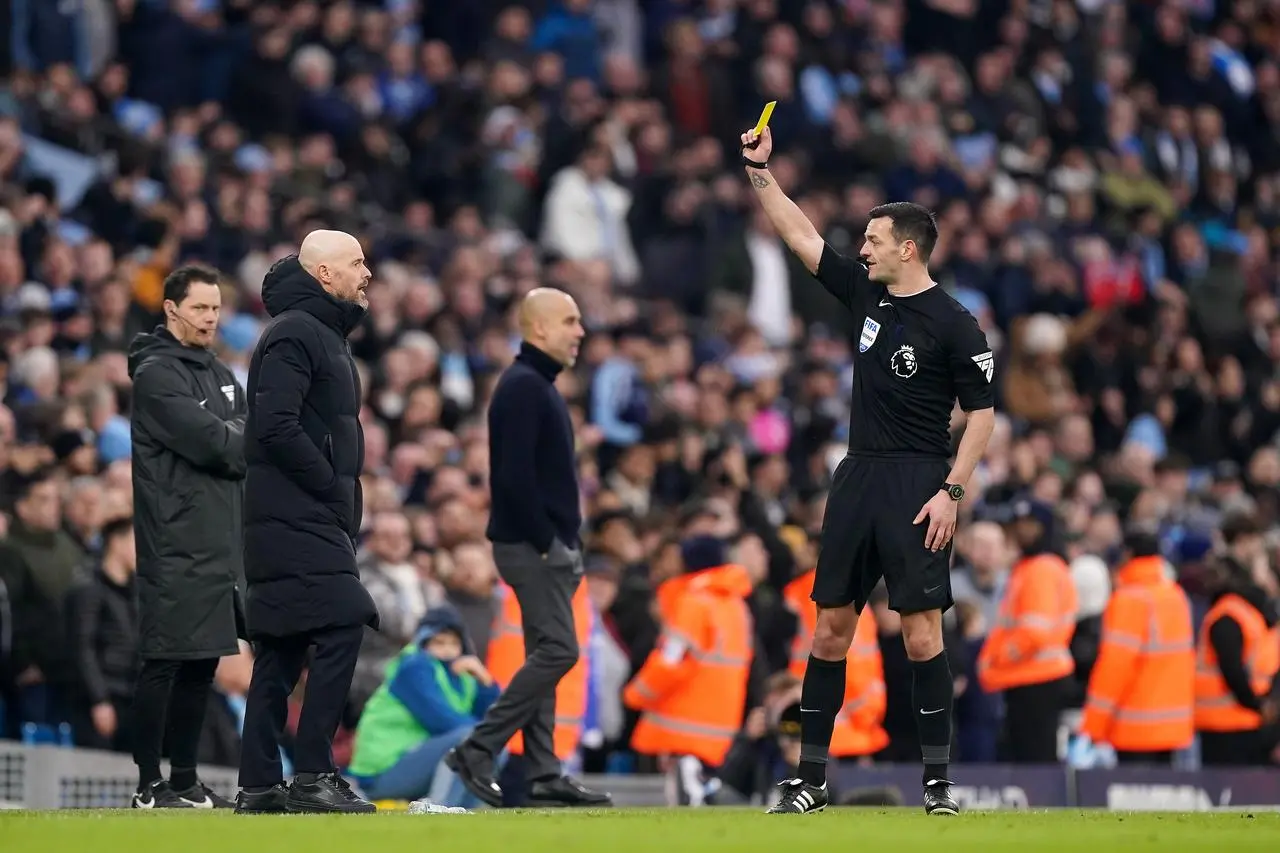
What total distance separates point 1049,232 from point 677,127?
13.6 feet

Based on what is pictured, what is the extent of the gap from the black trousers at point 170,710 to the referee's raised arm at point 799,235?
9.63ft

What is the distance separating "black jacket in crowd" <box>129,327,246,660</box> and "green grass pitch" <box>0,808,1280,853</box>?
921 millimetres

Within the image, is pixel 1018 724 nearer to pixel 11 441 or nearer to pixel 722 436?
pixel 722 436

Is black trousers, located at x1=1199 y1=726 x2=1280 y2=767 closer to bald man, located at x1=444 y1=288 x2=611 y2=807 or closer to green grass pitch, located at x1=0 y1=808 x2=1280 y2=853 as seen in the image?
bald man, located at x1=444 y1=288 x2=611 y2=807

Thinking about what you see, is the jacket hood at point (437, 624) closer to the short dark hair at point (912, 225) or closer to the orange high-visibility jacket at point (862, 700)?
the orange high-visibility jacket at point (862, 700)

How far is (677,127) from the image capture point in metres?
25.9

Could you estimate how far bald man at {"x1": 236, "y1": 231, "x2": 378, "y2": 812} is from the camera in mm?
9539

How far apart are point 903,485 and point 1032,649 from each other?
5926 millimetres

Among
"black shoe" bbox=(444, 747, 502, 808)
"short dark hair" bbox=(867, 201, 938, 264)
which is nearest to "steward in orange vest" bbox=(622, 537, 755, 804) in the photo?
"black shoe" bbox=(444, 747, 502, 808)

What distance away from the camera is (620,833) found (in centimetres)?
838

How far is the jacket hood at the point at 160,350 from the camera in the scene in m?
10.5

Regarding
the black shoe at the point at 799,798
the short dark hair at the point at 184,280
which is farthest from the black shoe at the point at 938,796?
the short dark hair at the point at 184,280

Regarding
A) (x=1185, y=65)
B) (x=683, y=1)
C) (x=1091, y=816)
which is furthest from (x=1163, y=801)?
(x=1185, y=65)

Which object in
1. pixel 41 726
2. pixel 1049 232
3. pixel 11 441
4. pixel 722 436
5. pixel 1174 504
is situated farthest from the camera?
pixel 1049 232
